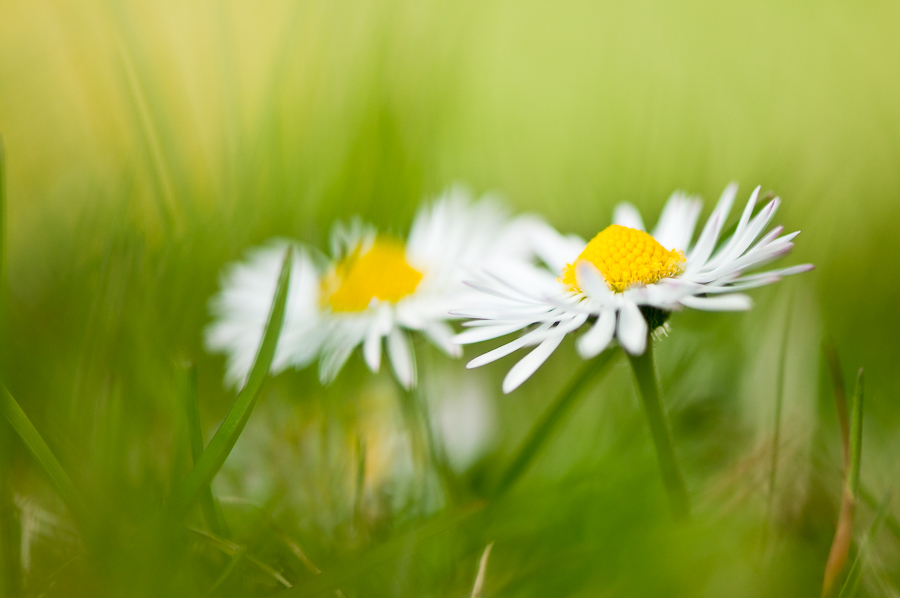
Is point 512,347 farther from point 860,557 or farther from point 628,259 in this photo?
point 860,557

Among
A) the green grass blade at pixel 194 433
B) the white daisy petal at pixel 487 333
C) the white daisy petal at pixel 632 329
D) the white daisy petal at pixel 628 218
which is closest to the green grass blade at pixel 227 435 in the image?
the green grass blade at pixel 194 433

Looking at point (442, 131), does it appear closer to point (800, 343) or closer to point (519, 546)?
point (800, 343)

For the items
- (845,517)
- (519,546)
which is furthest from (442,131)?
(845,517)

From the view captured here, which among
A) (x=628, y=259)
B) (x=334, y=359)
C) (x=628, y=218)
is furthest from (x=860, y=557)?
(x=334, y=359)

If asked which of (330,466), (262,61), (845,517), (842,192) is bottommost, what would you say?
(330,466)

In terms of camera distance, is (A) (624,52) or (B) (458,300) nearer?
(B) (458,300)

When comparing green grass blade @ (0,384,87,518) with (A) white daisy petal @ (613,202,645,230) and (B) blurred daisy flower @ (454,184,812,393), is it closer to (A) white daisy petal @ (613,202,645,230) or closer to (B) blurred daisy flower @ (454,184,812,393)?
(B) blurred daisy flower @ (454,184,812,393)

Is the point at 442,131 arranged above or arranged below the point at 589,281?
above
